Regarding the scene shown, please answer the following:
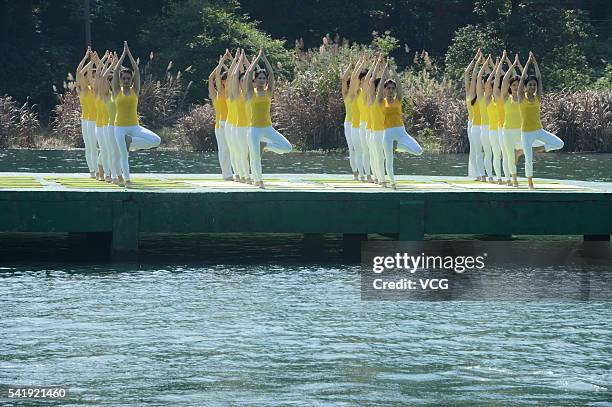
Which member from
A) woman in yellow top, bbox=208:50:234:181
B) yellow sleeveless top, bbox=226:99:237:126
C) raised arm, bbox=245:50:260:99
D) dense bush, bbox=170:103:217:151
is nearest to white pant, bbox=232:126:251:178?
yellow sleeveless top, bbox=226:99:237:126

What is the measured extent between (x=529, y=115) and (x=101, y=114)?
5.38 m

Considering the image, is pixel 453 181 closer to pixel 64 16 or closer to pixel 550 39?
pixel 550 39

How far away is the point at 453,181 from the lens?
2178 cm

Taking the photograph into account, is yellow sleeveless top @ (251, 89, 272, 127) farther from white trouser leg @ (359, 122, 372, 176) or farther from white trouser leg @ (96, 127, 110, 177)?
white trouser leg @ (96, 127, 110, 177)

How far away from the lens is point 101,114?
2031cm

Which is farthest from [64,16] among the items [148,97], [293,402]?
[293,402]

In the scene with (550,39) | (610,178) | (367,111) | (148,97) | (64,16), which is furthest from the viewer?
(64,16)

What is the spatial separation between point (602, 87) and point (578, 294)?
92.1 ft

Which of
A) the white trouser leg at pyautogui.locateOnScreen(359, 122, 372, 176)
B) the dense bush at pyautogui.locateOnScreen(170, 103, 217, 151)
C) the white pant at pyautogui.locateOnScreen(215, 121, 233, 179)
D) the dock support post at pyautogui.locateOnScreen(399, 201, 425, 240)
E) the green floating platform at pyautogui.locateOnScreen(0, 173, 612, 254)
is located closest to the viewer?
the green floating platform at pyautogui.locateOnScreen(0, 173, 612, 254)

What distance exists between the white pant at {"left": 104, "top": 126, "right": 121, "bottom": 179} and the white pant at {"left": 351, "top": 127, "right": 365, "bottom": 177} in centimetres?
332

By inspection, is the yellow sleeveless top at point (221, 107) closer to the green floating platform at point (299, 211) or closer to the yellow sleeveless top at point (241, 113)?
the yellow sleeveless top at point (241, 113)

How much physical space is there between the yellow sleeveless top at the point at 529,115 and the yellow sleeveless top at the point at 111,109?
16.6 feet

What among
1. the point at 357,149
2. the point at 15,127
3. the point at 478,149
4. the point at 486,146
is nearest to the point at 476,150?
the point at 478,149

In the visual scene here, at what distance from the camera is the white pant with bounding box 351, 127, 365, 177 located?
70.5 feet
